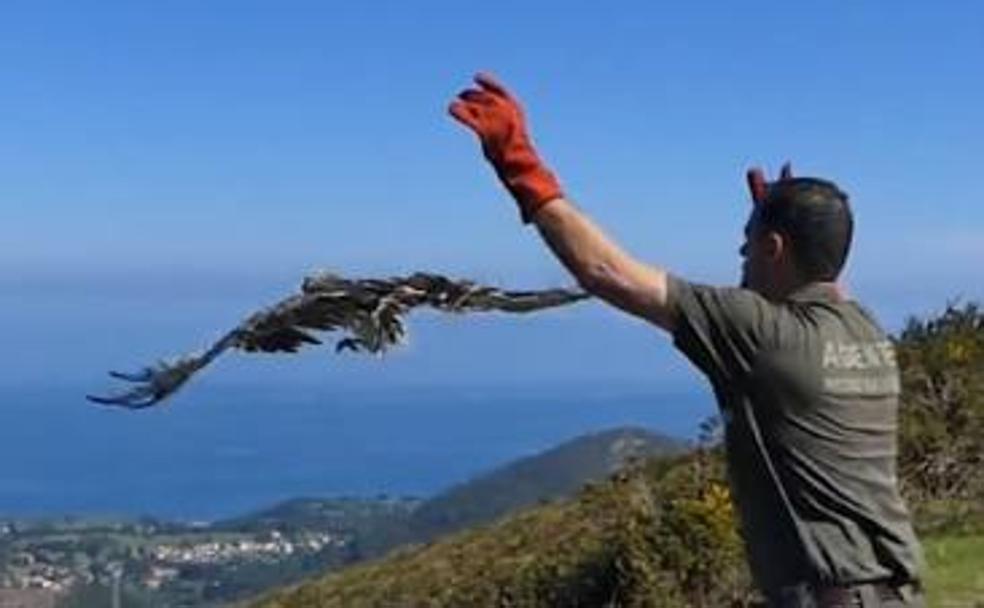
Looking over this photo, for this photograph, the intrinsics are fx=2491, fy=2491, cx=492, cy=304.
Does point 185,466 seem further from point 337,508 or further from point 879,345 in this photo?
point 879,345

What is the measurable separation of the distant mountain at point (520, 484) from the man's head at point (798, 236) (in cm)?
1906

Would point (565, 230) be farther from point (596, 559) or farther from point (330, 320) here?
point (596, 559)

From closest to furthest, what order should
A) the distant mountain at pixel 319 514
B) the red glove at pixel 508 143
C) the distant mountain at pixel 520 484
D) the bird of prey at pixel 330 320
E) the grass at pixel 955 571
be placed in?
the red glove at pixel 508 143 → the bird of prey at pixel 330 320 → the grass at pixel 955 571 → the distant mountain at pixel 520 484 → the distant mountain at pixel 319 514

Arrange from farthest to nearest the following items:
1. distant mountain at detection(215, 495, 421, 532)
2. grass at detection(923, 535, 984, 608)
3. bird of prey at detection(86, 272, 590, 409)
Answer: distant mountain at detection(215, 495, 421, 532) → grass at detection(923, 535, 984, 608) → bird of prey at detection(86, 272, 590, 409)

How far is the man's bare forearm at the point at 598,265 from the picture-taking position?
518 cm

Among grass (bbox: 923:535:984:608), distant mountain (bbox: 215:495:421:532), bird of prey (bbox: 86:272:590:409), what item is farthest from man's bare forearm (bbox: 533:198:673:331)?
distant mountain (bbox: 215:495:421:532)

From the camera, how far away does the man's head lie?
17.5 ft

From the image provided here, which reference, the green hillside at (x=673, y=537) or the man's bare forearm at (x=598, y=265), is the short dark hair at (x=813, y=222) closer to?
the man's bare forearm at (x=598, y=265)

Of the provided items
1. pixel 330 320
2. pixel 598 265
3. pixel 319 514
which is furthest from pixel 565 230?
pixel 319 514

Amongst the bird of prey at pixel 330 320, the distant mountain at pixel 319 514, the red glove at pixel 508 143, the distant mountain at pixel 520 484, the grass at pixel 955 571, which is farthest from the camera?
the distant mountain at pixel 319 514

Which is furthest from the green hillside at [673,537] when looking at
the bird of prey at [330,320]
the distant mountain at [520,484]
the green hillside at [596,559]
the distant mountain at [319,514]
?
the distant mountain at [319,514]

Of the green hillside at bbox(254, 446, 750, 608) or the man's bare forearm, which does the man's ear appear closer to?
the man's bare forearm

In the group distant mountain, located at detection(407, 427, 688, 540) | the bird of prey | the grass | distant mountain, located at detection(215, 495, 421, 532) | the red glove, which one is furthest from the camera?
distant mountain, located at detection(215, 495, 421, 532)

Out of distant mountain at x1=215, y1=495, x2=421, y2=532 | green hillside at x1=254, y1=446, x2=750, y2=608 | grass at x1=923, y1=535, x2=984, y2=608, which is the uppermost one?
distant mountain at x1=215, y1=495, x2=421, y2=532
